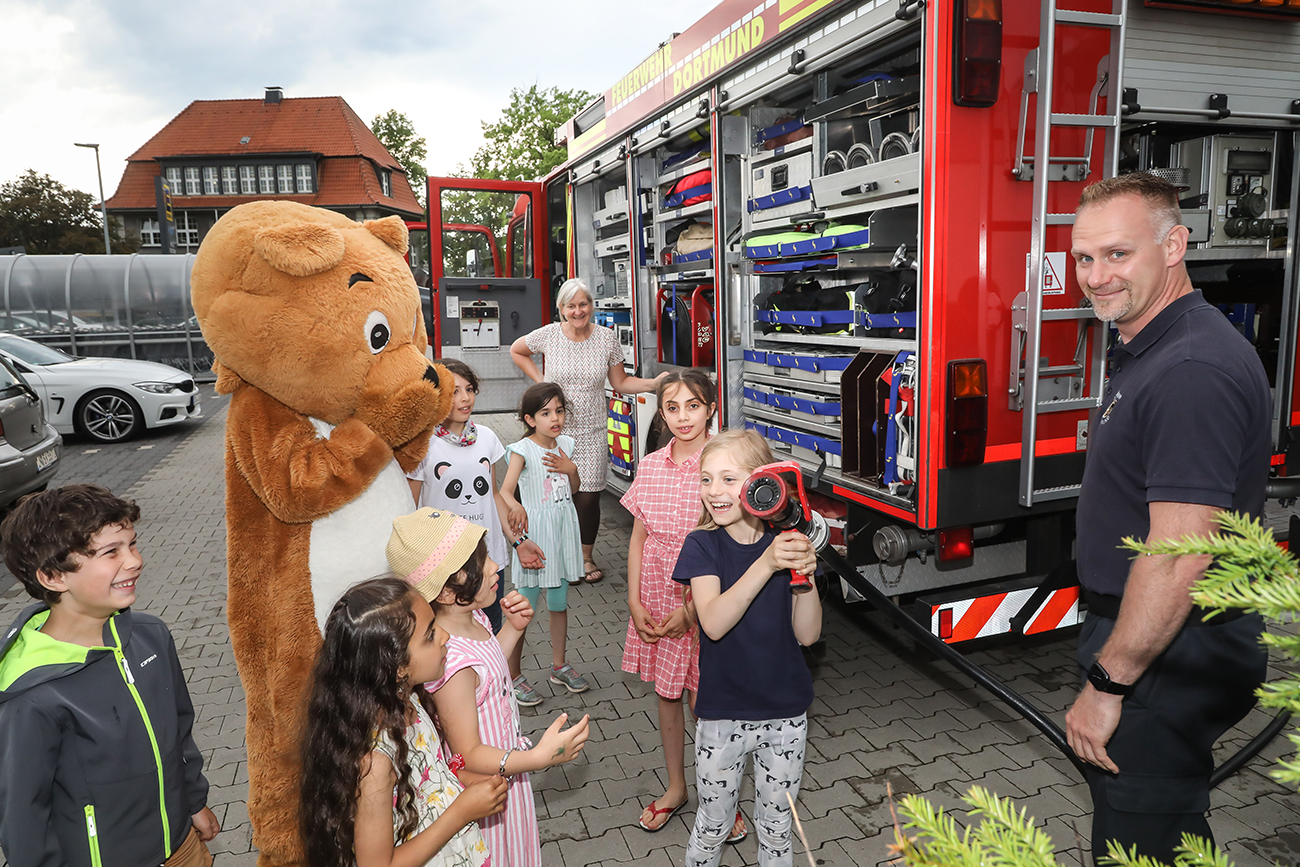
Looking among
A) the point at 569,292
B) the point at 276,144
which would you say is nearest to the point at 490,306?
the point at 569,292

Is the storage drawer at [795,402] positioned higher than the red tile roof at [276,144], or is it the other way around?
the red tile roof at [276,144]

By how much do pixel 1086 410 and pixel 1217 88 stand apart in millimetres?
1317

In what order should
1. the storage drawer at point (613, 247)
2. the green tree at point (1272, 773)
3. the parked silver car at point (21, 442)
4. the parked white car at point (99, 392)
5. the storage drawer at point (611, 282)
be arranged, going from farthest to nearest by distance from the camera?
the parked white car at point (99, 392)
the storage drawer at point (611, 282)
the parked silver car at point (21, 442)
the storage drawer at point (613, 247)
the green tree at point (1272, 773)

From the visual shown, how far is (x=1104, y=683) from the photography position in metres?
1.89

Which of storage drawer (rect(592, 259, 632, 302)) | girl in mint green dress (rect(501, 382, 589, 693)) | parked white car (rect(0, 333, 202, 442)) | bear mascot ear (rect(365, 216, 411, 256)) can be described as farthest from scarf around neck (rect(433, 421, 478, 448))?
parked white car (rect(0, 333, 202, 442))

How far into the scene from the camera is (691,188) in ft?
16.3

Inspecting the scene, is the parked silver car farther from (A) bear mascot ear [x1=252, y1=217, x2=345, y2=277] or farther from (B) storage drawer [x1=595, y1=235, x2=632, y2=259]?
(A) bear mascot ear [x1=252, y1=217, x2=345, y2=277]

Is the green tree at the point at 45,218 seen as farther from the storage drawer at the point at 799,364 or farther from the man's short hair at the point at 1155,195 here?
the man's short hair at the point at 1155,195

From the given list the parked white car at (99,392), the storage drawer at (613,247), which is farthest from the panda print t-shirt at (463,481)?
the parked white car at (99,392)

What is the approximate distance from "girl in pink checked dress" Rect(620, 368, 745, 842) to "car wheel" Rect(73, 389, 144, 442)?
35.9ft

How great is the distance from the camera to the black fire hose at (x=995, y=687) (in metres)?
2.65

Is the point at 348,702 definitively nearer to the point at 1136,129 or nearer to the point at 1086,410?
the point at 1086,410

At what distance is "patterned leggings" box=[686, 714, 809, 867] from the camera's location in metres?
2.28

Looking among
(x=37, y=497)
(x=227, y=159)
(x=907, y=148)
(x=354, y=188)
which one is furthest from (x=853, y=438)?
(x=227, y=159)
